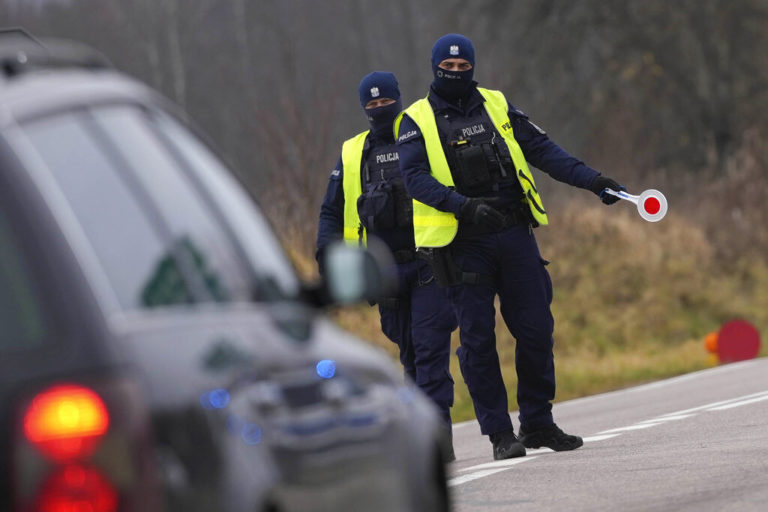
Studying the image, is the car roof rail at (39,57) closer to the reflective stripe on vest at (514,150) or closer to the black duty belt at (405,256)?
the reflective stripe on vest at (514,150)

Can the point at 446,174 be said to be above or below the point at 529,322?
above

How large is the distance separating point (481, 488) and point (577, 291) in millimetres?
16855

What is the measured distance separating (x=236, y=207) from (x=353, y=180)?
21.3 feet

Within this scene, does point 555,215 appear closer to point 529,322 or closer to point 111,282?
point 529,322

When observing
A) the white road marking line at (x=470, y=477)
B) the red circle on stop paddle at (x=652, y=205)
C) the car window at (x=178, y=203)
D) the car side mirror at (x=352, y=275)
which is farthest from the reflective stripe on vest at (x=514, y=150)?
the car window at (x=178, y=203)

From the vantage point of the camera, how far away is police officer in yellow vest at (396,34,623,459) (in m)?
9.02

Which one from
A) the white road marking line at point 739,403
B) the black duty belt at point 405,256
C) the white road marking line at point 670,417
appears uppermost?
the black duty belt at point 405,256

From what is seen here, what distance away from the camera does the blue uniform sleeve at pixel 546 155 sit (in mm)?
9289

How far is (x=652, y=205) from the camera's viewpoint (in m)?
9.49

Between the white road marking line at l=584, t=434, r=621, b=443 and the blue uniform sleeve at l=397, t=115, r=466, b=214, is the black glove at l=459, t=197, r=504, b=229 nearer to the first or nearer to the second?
the blue uniform sleeve at l=397, t=115, r=466, b=214

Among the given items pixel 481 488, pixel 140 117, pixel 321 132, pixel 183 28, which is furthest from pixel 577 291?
pixel 183 28

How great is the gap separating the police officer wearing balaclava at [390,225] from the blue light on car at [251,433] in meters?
A: 6.57

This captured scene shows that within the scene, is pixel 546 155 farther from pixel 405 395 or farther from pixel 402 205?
pixel 405 395

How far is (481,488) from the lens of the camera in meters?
7.65
